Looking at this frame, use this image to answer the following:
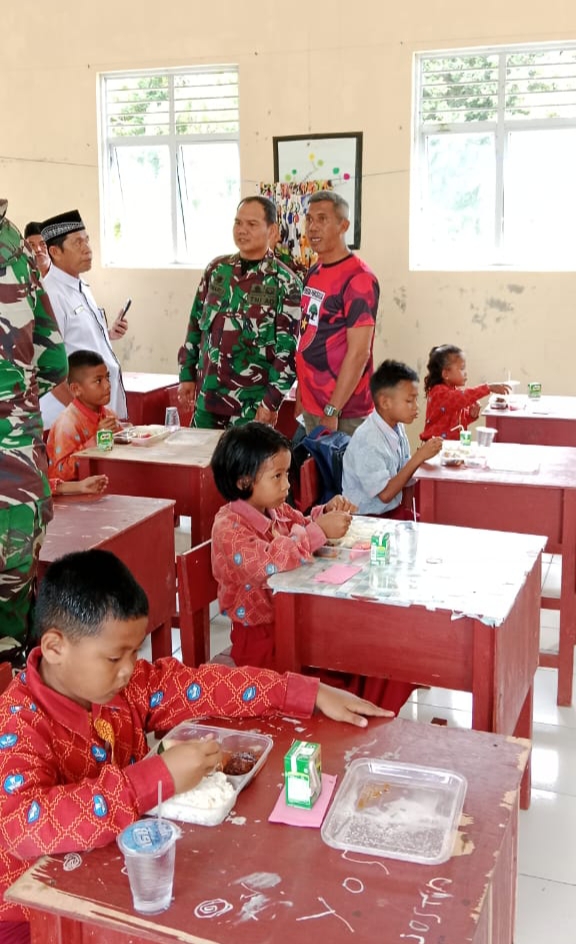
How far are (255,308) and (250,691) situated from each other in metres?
2.68

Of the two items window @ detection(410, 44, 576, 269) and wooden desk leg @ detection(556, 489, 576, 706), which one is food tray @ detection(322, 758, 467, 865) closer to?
wooden desk leg @ detection(556, 489, 576, 706)

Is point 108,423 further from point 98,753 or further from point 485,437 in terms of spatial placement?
point 98,753

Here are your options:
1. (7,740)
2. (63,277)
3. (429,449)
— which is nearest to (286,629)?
(7,740)

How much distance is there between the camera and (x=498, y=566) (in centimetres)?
233

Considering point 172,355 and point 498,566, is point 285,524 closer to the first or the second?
point 498,566

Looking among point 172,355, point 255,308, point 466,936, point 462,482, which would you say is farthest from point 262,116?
point 466,936

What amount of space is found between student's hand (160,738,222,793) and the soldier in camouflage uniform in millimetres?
2709

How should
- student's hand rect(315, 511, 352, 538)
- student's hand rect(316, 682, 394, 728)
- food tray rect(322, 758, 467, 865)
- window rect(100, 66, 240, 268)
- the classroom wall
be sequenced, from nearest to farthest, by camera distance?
1. food tray rect(322, 758, 467, 865)
2. student's hand rect(316, 682, 394, 728)
3. student's hand rect(315, 511, 352, 538)
4. the classroom wall
5. window rect(100, 66, 240, 268)

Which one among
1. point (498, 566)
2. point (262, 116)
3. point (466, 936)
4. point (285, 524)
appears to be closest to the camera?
point (466, 936)

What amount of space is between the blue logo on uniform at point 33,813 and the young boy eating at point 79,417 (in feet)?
8.14

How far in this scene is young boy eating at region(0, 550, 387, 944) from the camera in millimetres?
1359

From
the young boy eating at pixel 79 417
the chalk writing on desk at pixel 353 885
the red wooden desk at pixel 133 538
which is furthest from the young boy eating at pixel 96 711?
the young boy eating at pixel 79 417

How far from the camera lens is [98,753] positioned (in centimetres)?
160

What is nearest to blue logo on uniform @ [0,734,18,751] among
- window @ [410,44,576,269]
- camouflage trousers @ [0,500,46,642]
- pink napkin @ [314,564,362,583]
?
camouflage trousers @ [0,500,46,642]
